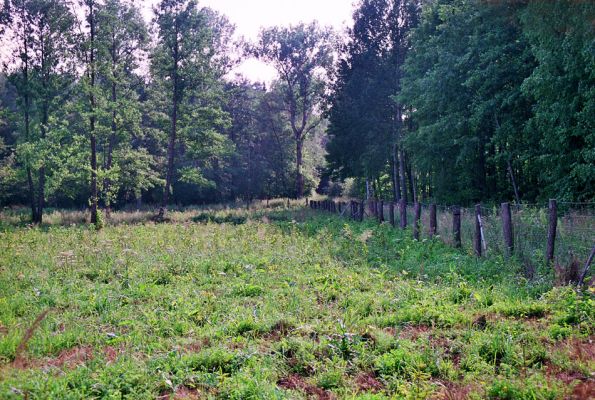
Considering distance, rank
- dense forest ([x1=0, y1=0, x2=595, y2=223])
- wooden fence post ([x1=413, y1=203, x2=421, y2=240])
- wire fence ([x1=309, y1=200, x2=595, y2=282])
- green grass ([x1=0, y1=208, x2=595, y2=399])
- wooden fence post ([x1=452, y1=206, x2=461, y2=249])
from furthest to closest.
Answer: dense forest ([x1=0, y1=0, x2=595, y2=223])
wooden fence post ([x1=413, y1=203, x2=421, y2=240])
wooden fence post ([x1=452, y1=206, x2=461, y2=249])
wire fence ([x1=309, y1=200, x2=595, y2=282])
green grass ([x1=0, y1=208, x2=595, y2=399])

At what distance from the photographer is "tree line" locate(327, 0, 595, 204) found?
51.9 feet

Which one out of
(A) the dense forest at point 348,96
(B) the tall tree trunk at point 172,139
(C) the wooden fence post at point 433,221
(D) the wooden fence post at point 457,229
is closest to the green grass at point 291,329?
(D) the wooden fence post at point 457,229

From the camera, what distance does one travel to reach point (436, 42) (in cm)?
2595

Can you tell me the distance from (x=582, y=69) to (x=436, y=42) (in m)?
11.3

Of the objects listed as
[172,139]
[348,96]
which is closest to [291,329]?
[172,139]

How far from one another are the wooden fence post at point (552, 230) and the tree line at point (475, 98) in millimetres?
4056

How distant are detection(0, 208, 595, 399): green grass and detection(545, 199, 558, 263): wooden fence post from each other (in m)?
0.60

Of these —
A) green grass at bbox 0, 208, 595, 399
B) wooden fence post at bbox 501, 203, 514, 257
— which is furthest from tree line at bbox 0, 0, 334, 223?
wooden fence post at bbox 501, 203, 514, 257

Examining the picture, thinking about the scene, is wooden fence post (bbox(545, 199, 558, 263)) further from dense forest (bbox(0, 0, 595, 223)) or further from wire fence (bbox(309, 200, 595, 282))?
dense forest (bbox(0, 0, 595, 223))

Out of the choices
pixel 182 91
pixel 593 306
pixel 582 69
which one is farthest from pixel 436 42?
pixel 593 306

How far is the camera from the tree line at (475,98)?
622 inches

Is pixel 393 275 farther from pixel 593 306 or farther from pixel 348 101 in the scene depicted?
pixel 348 101

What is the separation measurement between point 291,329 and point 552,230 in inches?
227

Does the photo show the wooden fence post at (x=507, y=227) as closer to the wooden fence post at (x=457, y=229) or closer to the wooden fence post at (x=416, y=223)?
the wooden fence post at (x=457, y=229)
